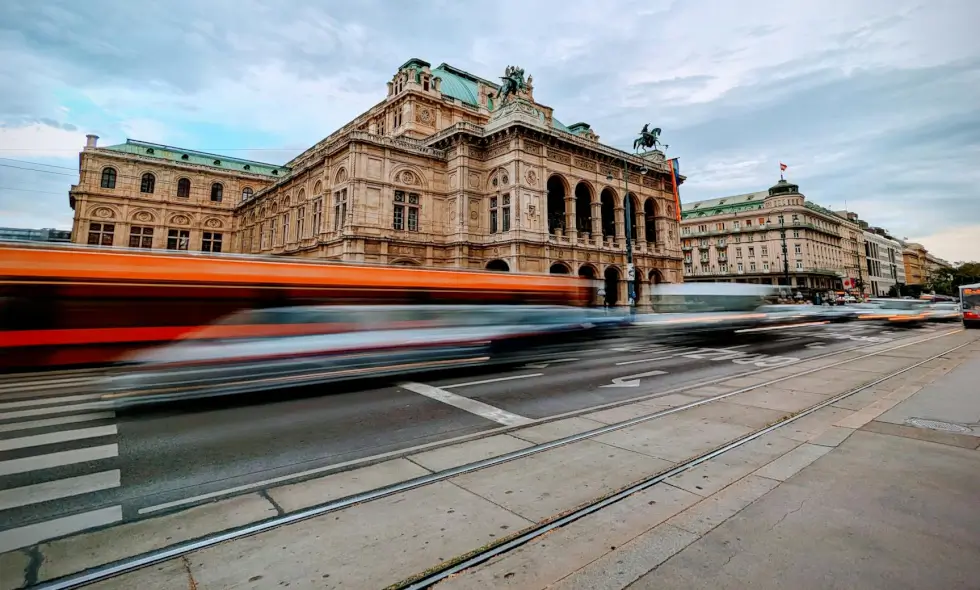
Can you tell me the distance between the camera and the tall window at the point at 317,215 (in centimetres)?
3741

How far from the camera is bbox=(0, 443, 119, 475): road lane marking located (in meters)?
4.57

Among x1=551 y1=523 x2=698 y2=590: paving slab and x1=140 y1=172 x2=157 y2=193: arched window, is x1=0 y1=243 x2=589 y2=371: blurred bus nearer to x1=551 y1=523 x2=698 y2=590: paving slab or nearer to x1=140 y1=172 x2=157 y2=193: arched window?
x1=551 y1=523 x2=698 y2=590: paving slab

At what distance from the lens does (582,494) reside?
3.86m

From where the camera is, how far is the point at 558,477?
4.25 meters

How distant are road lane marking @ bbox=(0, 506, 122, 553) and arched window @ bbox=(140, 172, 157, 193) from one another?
68452 mm

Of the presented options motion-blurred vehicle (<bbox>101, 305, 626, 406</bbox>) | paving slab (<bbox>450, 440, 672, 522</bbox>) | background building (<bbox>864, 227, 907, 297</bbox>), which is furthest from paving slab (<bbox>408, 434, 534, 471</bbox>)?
background building (<bbox>864, 227, 907, 297</bbox>)

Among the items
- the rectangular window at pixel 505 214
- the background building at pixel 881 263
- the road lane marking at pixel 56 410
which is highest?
the background building at pixel 881 263

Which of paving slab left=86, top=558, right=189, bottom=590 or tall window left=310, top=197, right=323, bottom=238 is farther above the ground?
tall window left=310, top=197, right=323, bottom=238

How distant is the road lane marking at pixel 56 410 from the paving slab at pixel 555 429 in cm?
741

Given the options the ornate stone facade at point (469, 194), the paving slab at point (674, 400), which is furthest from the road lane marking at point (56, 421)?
the ornate stone facade at point (469, 194)

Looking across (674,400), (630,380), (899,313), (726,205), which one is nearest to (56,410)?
(674,400)

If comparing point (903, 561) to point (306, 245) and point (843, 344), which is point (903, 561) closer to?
point (843, 344)

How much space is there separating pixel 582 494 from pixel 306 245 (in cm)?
3929

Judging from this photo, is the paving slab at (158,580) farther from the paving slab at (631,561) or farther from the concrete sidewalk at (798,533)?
the paving slab at (631,561)
